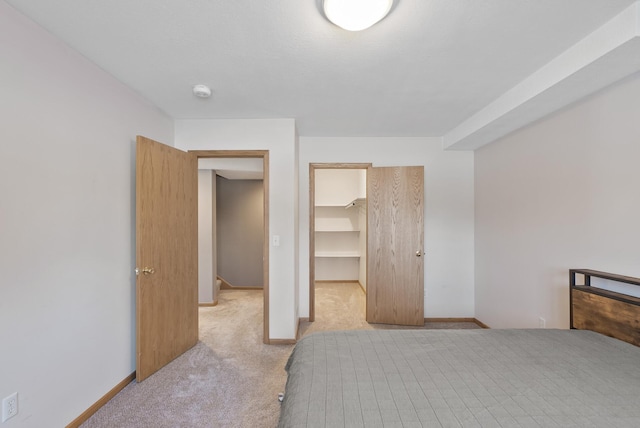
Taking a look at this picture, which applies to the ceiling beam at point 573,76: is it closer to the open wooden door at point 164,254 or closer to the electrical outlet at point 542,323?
the electrical outlet at point 542,323

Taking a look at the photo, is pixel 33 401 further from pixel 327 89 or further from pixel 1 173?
pixel 327 89

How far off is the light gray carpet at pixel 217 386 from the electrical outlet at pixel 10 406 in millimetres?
520

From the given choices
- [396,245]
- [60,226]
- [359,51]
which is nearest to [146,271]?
[60,226]

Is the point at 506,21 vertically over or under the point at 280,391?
over

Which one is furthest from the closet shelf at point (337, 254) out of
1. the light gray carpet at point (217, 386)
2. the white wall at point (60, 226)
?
the white wall at point (60, 226)

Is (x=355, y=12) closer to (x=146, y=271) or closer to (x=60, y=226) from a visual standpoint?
(x=60, y=226)

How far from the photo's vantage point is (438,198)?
11.9 feet

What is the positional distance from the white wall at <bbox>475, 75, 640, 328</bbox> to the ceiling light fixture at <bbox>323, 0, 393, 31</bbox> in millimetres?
1672

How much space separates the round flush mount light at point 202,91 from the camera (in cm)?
221

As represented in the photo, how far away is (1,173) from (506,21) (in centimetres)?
266

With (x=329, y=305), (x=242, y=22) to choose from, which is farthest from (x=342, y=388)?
(x=329, y=305)

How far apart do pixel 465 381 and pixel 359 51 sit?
6.07 feet

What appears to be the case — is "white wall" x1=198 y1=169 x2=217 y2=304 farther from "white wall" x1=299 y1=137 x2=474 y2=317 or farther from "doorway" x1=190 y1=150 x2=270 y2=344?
"white wall" x1=299 y1=137 x2=474 y2=317

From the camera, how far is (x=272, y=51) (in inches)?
68.8
